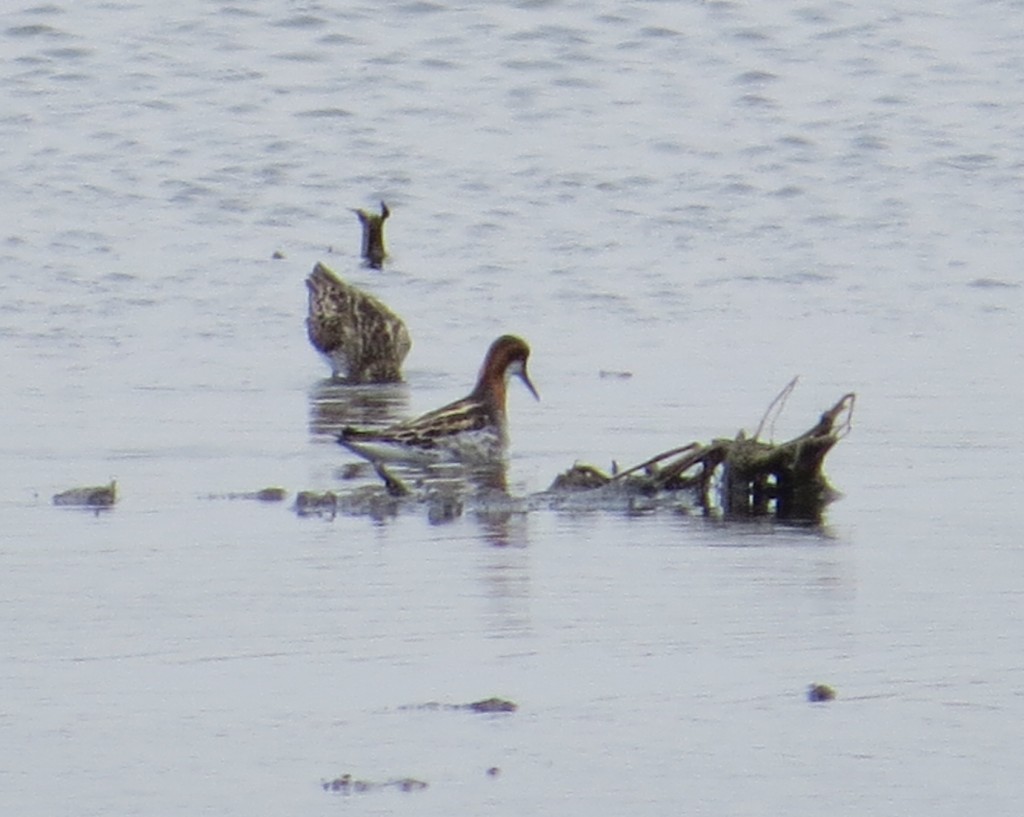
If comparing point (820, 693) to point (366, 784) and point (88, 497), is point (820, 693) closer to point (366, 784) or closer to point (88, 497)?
point (366, 784)

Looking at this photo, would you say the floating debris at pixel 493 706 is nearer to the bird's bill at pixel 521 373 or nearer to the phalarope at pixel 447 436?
the phalarope at pixel 447 436

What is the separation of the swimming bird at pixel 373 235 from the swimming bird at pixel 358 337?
3057 mm

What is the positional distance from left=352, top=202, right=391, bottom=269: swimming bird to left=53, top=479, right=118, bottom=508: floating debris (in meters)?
7.85

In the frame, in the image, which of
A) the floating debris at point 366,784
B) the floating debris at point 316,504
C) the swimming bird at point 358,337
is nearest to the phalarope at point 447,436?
the floating debris at point 316,504

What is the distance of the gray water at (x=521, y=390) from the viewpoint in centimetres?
593

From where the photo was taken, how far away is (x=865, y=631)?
6.98 metres

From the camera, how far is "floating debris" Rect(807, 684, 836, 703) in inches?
246

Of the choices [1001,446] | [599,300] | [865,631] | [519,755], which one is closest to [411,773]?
[519,755]

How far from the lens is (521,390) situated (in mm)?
12680

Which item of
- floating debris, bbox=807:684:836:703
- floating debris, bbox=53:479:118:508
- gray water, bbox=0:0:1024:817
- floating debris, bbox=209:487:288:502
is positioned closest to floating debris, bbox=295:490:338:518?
gray water, bbox=0:0:1024:817

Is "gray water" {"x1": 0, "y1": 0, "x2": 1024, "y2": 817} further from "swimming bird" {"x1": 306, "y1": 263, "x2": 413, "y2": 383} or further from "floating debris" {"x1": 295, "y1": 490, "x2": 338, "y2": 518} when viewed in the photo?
"swimming bird" {"x1": 306, "y1": 263, "x2": 413, "y2": 383}

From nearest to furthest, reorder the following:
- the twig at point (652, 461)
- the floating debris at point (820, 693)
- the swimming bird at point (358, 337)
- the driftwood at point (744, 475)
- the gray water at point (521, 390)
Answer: the gray water at point (521, 390) → the floating debris at point (820, 693) → the twig at point (652, 461) → the driftwood at point (744, 475) → the swimming bird at point (358, 337)

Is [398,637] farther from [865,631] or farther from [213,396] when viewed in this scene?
[213,396]

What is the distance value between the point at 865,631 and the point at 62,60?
55.1 feet
